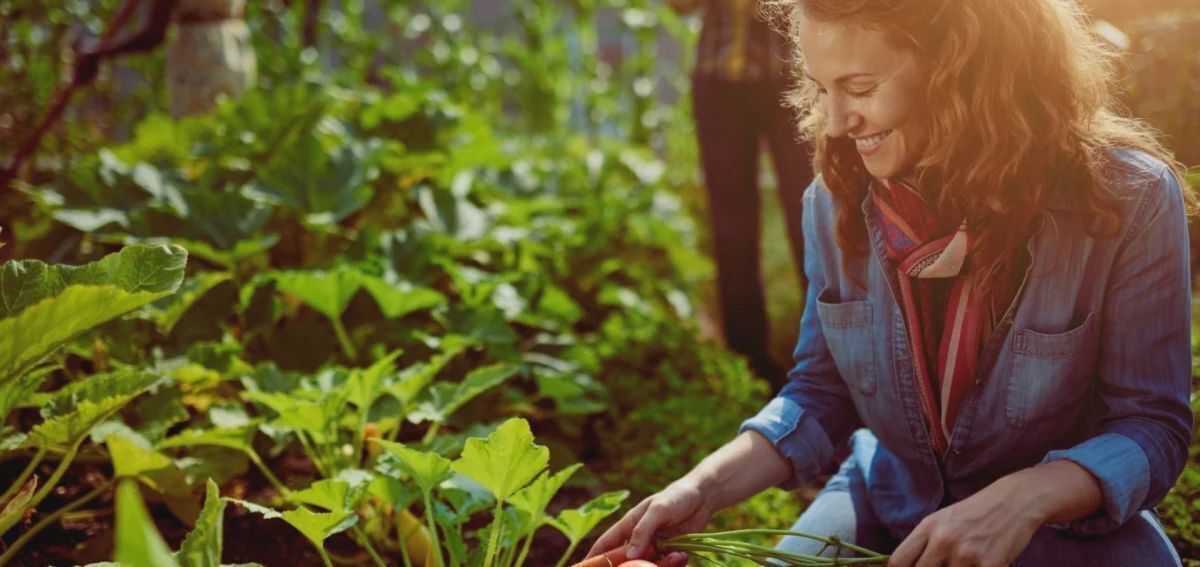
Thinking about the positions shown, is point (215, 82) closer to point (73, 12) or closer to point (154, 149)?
point (154, 149)

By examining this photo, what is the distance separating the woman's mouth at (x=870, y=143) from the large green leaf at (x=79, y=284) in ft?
3.07

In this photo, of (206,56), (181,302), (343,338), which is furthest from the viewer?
(206,56)

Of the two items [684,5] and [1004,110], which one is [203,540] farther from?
[684,5]

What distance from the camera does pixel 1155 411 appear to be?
1392 mm

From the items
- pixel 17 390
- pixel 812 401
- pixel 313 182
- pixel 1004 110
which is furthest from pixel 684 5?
pixel 17 390

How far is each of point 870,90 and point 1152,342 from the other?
0.49 m

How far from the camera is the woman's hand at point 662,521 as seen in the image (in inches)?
57.0

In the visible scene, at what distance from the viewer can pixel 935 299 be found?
5.24ft

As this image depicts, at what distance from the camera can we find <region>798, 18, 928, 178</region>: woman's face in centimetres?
140

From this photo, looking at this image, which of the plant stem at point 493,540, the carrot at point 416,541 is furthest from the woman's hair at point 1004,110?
the carrot at point 416,541

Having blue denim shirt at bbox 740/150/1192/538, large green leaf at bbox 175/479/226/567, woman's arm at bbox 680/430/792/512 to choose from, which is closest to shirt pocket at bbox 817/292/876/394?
blue denim shirt at bbox 740/150/1192/538

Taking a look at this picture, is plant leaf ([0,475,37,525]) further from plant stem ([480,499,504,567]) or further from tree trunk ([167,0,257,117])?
tree trunk ([167,0,257,117])

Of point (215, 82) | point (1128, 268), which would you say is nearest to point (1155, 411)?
point (1128, 268)

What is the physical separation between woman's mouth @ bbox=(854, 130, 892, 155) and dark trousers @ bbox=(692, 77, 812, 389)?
153 cm
